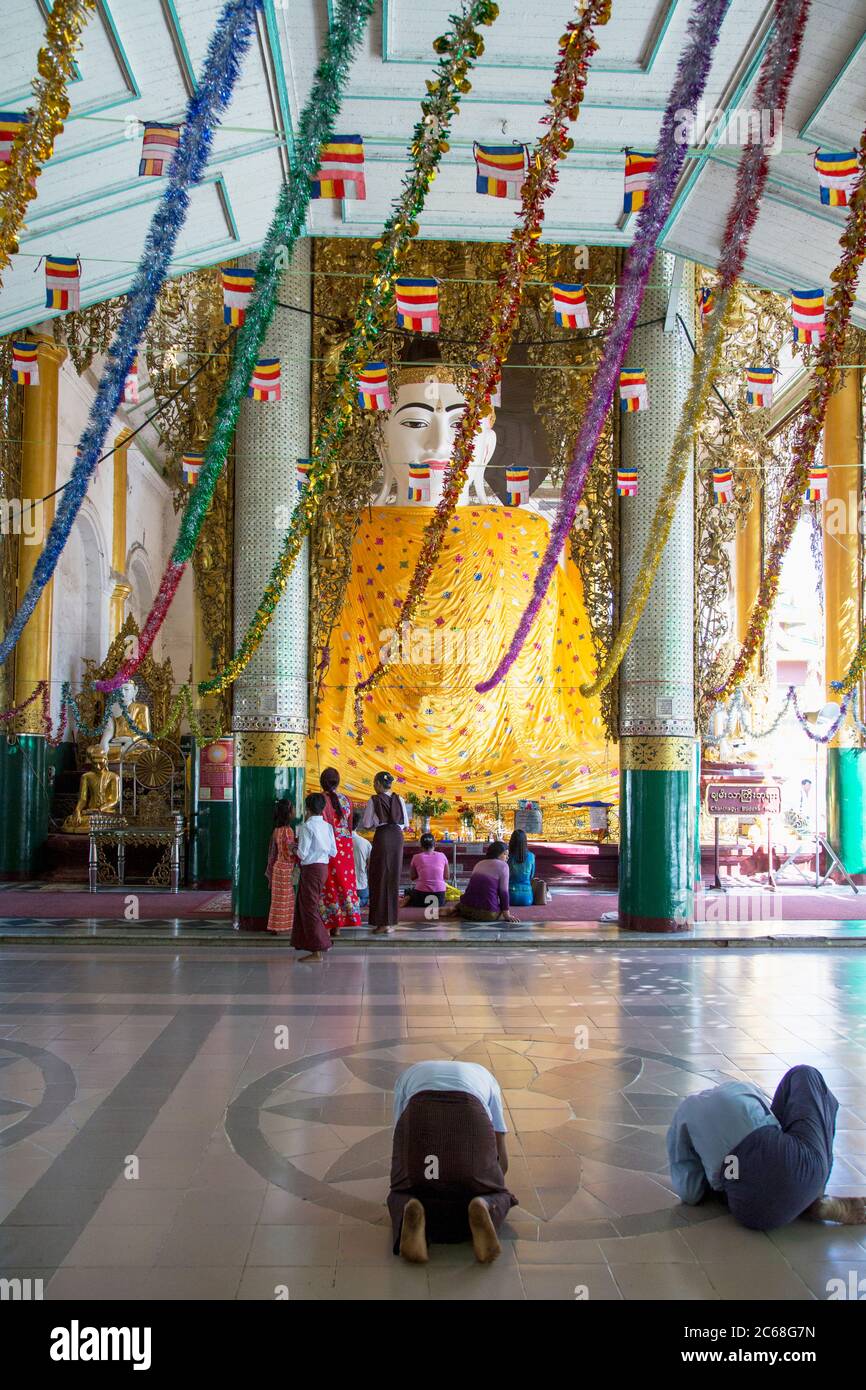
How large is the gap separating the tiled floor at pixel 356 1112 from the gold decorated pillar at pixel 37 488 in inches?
198

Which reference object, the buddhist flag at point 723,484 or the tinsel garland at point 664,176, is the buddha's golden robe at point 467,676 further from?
the tinsel garland at point 664,176

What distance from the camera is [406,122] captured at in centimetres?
708

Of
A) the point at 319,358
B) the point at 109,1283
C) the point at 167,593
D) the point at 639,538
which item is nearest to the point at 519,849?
the point at 639,538

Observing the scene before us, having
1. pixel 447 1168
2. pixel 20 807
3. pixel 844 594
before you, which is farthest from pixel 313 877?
pixel 844 594

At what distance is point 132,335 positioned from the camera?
17.1 ft

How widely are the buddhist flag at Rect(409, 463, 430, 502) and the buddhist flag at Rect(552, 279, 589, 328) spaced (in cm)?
406

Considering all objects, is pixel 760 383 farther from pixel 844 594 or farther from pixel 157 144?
pixel 157 144

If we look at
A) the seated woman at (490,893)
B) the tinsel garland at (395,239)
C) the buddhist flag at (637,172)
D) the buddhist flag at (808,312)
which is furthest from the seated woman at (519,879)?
the buddhist flag at (637,172)

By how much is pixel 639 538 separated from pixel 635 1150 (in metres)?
5.94

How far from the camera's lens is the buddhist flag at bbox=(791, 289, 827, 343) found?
7172 mm

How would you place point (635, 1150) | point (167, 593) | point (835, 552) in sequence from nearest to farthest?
point (635, 1150) → point (167, 593) → point (835, 552)

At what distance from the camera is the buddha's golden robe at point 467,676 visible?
525 inches

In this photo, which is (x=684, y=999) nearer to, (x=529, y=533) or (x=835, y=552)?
(x=835, y=552)
